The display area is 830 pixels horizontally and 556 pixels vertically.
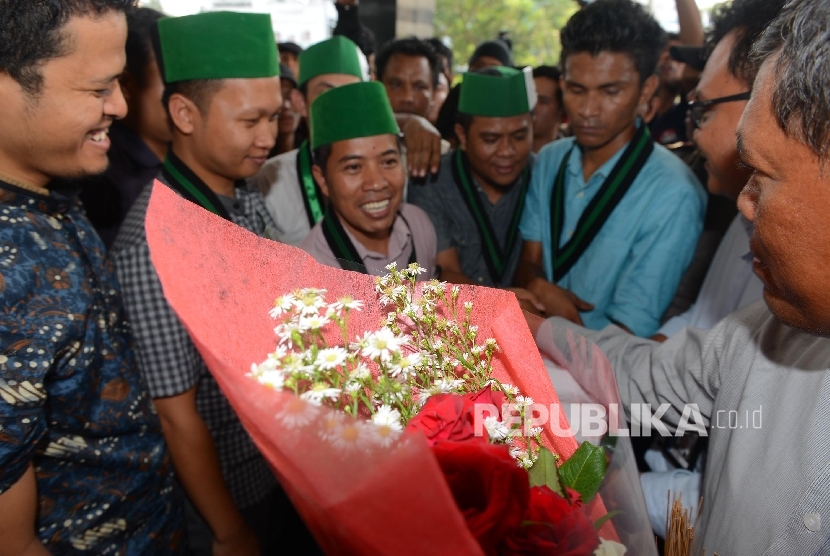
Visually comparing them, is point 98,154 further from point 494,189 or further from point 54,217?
point 494,189

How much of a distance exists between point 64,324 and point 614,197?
6.57ft

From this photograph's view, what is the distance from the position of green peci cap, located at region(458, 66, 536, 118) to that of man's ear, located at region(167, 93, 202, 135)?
1427 millimetres

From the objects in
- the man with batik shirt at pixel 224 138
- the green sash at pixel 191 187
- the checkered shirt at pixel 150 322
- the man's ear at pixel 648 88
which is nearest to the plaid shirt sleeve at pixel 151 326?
the checkered shirt at pixel 150 322

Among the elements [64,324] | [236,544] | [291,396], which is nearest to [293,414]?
[291,396]

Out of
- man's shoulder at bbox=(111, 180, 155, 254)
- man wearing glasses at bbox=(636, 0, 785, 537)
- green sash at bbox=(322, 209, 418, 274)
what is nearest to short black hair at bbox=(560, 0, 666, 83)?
man wearing glasses at bbox=(636, 0, 785, 537)

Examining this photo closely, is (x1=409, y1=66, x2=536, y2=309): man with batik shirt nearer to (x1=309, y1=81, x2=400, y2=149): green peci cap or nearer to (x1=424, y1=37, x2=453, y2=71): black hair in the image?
(x1=309, y1=81, x2=400, y2=149): green peci cap

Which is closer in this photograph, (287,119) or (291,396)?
(291,396)

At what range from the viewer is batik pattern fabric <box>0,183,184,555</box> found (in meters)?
0.97

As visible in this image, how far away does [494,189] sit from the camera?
2822mm

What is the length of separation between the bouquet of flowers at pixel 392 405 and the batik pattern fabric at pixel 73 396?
54 cm

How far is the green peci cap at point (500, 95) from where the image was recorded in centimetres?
273

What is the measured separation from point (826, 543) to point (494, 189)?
2144mm

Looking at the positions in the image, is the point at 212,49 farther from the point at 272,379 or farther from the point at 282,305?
the point at 272,379

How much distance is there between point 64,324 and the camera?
1.07 m
